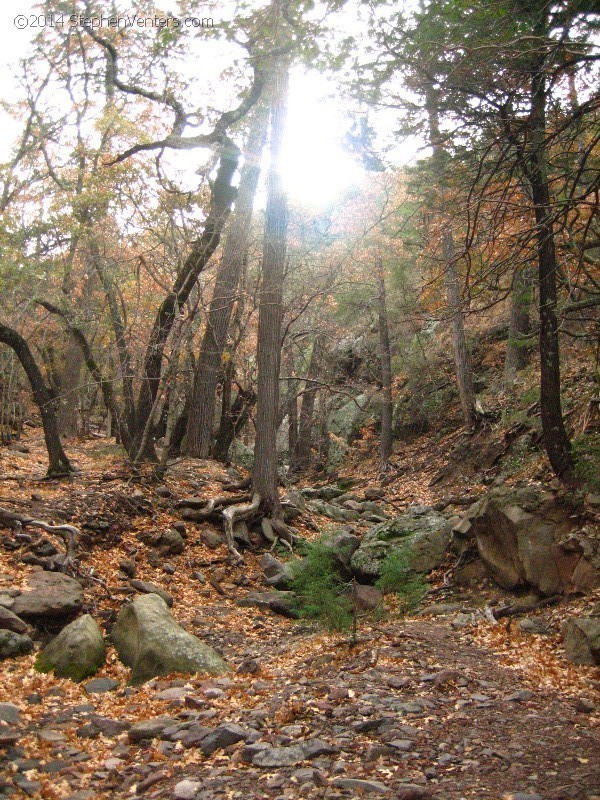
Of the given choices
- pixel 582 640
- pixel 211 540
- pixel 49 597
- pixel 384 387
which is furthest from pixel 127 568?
pixel 384 387

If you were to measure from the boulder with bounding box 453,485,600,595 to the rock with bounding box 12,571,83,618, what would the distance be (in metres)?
4.91

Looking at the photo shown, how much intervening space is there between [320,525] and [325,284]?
18.7ft

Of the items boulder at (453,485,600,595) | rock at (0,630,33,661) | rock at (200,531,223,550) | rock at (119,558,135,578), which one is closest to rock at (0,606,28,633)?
rock at (0,630,33,661)

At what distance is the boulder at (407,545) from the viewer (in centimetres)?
855

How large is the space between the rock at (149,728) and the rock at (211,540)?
215 inches

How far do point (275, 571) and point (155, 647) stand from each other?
4.14m

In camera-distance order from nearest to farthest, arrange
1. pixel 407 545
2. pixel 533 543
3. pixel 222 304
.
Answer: pixel 533 543 < pixel 407 545 < pixel 222 304

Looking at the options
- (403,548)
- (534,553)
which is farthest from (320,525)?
(534,553)

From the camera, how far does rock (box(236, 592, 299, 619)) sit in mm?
7887

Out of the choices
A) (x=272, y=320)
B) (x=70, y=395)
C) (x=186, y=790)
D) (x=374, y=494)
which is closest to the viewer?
(x=186, y=790)

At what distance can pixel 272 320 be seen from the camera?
37.4 ft

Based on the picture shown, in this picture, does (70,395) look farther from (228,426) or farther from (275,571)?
(275,571)

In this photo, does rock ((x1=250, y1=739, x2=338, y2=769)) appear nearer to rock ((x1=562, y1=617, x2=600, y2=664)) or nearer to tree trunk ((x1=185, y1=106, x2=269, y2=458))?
rock ((x1=562, y1=617, x2=600, y2=664))

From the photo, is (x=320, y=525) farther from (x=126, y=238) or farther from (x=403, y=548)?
(x=126, y=238)
